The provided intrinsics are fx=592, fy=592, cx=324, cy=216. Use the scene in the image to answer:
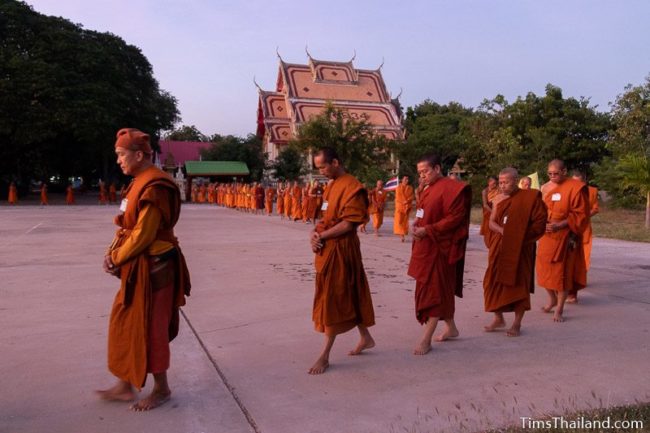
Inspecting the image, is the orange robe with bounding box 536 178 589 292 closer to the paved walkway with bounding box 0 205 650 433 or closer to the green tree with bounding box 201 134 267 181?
the paved walkway with bounding box 0 205 650 433

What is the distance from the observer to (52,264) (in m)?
9.37

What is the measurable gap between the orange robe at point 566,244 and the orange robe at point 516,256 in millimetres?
728

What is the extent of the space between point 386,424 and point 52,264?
765cm

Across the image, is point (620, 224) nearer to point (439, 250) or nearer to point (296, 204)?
point (296, 204)

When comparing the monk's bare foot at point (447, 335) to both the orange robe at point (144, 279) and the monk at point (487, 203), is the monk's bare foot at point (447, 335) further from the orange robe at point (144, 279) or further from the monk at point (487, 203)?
the monk at point (487, 203)

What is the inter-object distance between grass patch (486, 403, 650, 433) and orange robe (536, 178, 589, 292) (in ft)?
8.91

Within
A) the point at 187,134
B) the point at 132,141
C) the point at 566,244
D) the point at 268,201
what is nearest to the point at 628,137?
the point at 268,201

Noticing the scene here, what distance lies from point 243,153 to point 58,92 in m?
15.6

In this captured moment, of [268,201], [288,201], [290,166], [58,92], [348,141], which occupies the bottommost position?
[268,201]

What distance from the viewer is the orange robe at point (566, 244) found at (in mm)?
6070


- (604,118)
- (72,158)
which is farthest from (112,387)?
(72,158)

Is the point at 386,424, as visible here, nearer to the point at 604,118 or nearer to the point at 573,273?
the point at 573,273

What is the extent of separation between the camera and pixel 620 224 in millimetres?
17484

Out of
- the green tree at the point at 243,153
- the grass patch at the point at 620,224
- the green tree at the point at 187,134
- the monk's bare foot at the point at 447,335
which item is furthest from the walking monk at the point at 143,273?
the green tree at the point at 187,134
